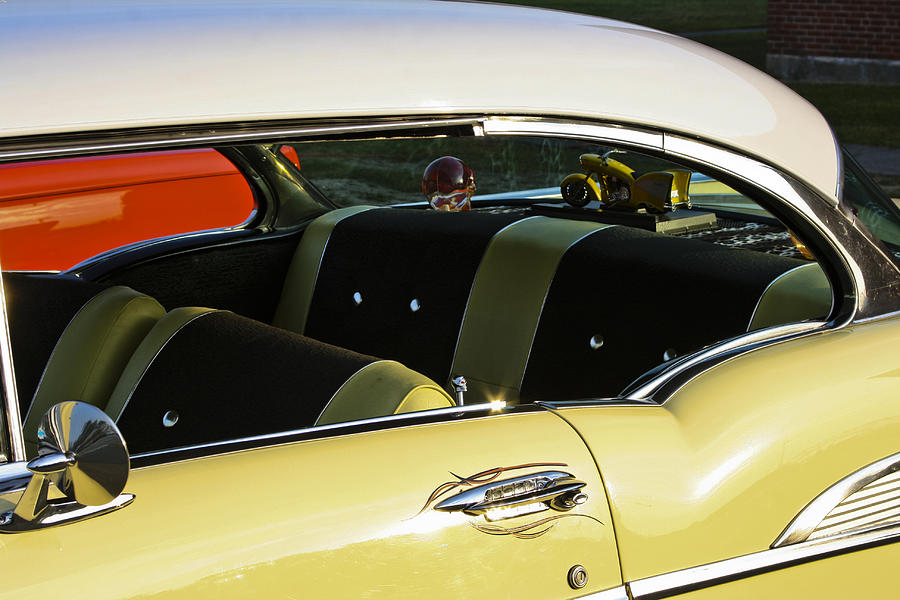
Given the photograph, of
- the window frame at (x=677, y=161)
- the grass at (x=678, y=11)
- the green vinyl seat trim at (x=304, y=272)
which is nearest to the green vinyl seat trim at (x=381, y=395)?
the window frame at (x=677, y=161)

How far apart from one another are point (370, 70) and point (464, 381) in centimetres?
61

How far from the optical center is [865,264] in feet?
6.23

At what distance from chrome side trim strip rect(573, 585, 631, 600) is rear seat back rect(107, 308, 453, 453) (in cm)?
39

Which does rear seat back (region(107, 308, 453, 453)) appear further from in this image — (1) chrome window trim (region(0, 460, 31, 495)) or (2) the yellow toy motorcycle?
(2) the yellow toy motorcycle

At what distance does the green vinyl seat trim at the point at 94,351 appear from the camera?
242cm

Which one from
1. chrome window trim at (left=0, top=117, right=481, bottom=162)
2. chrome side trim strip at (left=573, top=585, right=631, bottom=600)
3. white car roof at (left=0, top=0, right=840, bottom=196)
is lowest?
chrome side trim strip at (left=573, top=585, right=631, bottom=600)

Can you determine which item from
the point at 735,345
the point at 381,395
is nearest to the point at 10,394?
the point at 381,395

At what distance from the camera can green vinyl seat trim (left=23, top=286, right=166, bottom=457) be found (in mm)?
2416

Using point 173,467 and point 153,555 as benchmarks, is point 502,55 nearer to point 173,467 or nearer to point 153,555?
point 173,467

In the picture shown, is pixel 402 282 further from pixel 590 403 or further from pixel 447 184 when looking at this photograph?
pixel 590 403

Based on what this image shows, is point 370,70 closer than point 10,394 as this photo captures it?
No

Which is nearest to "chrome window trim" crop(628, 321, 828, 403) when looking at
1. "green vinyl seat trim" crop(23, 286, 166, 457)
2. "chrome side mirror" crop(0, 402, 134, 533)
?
"chrome side mirror" crop(0, 402, 134, 533)

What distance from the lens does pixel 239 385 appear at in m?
2.00

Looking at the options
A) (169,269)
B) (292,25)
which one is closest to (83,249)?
(169,269)
